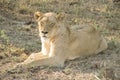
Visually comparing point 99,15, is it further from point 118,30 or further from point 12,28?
point 12,28

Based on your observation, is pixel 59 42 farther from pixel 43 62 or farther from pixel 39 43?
pixel 39 43

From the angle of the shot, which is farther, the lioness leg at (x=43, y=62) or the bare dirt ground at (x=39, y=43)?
the lioness leg at (x=43, y=62)

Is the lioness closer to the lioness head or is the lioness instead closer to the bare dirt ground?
the lioness head

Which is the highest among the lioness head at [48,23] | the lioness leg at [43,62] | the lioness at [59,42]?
the lioness head at [48,23]

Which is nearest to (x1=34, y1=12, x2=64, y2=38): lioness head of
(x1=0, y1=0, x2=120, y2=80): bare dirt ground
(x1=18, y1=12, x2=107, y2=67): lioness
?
(x1=18, y1=12, x2=107, y2=67): lioness

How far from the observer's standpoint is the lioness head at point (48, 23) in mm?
6207

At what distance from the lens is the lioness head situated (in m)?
6.21

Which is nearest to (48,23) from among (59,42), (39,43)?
(59,42)

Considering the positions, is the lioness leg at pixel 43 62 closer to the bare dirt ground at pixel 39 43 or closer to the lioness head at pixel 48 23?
the bare dirt ground at pixel 39 43

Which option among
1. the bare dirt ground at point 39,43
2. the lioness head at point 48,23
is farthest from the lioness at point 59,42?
the bare dirt ground at point 39,43

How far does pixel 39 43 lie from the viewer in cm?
759

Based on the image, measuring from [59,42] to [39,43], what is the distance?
45.2 inches

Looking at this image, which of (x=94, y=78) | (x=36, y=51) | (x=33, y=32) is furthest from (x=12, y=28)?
(x=94, y=78)

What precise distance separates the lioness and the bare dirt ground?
0.39 ft
